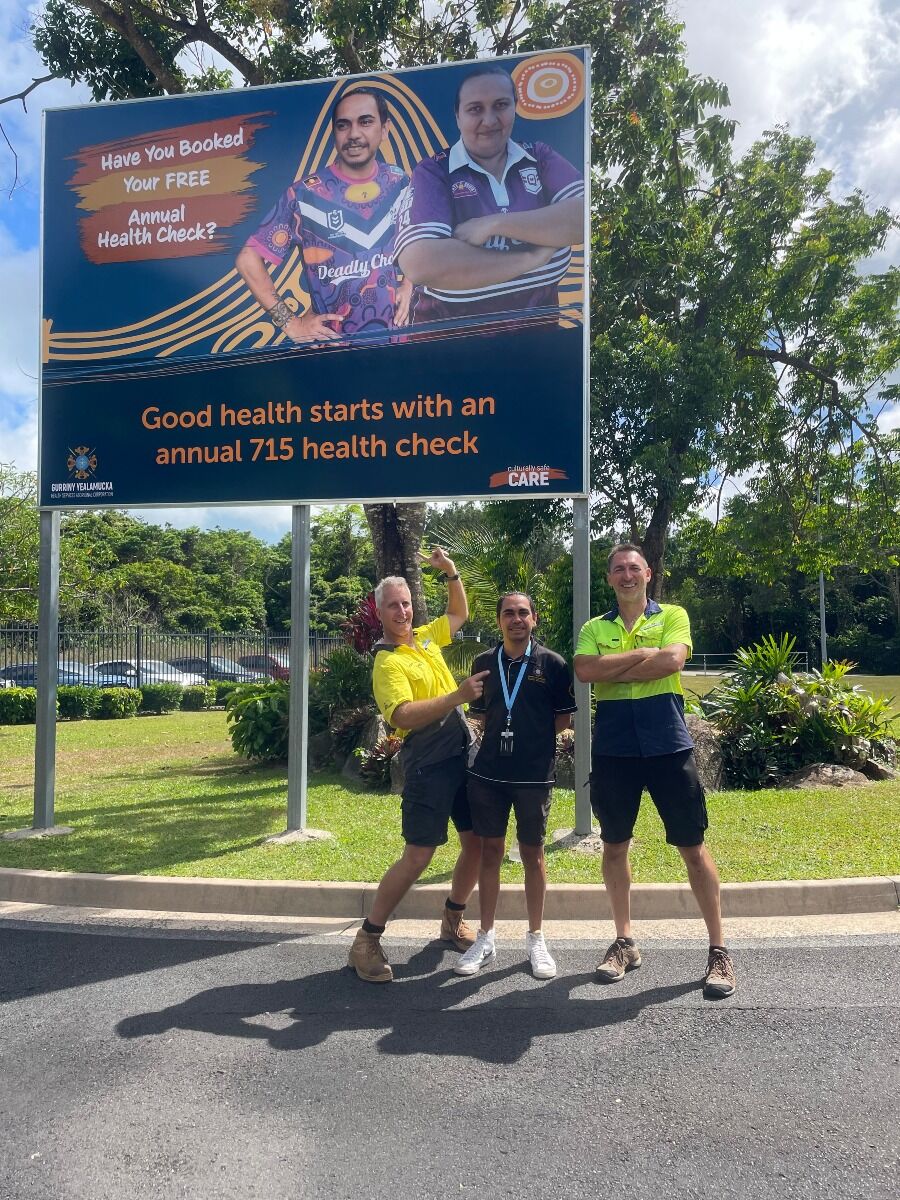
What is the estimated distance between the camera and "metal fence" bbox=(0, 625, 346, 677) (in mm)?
24938

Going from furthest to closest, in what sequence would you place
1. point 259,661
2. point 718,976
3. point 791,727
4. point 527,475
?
point 259,661
point 791,727
point 527,475
point 718,976

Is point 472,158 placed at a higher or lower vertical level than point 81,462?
higher

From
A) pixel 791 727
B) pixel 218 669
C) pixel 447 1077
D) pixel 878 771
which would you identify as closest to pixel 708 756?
pixel 791 727

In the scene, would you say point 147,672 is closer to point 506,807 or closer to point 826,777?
point 826,777

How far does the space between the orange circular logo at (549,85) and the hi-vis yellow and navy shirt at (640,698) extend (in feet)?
→ 13.8

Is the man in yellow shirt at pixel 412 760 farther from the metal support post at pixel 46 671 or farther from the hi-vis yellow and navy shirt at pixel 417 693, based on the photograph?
the metal support post at pixel 46 671

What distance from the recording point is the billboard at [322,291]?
6875 millimetres

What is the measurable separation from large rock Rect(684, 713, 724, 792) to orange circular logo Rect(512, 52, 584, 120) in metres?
5.23

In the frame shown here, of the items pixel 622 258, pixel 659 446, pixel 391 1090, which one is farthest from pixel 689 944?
pixel 622 258

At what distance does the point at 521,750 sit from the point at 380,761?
5255 mm

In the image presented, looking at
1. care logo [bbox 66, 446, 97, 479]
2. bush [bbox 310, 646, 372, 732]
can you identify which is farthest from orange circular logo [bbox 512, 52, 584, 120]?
bush [bbox 310, 646, 372, 732]

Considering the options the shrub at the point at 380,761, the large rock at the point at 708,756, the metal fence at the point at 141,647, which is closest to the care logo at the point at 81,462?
the shrub at the point at 380,761

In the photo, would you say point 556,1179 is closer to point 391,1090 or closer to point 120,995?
point 391,1090

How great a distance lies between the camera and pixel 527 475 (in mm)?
6844
